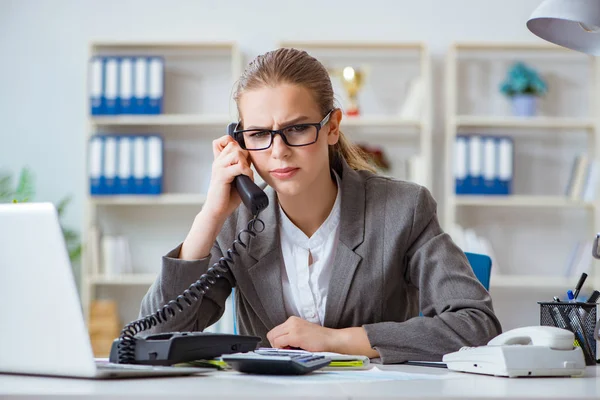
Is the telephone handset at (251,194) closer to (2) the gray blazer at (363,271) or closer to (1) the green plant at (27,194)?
(2) the gray blazer at (363,271)

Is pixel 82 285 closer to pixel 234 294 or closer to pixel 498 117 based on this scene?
pixel 498 117

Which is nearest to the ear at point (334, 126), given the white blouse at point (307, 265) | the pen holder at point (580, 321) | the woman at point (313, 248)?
the woman at point (313, 248)

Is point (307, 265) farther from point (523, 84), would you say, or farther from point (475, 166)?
point (523, 84)

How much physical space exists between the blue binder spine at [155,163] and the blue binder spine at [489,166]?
1.79 metres

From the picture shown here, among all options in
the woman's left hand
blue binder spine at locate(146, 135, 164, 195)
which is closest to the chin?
the woman's left hand

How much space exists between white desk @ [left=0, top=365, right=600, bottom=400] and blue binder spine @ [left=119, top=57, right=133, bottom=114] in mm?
3414

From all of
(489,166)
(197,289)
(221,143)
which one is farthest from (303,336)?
(489,166)

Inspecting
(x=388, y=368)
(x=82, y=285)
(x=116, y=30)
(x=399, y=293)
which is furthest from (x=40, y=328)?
(x=116, y=30)

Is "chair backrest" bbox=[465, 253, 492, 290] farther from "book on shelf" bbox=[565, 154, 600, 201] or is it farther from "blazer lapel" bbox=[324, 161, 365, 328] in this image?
"book on shelf" bbox=[565, 154, 600, 201]

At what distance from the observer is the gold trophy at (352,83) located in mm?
4445

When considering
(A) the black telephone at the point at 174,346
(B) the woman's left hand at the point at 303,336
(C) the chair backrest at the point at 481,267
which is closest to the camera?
(A) the black telephone at the point at 174,346

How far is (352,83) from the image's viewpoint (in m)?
4.47

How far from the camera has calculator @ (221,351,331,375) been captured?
114 cm

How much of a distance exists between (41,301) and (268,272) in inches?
30.8
